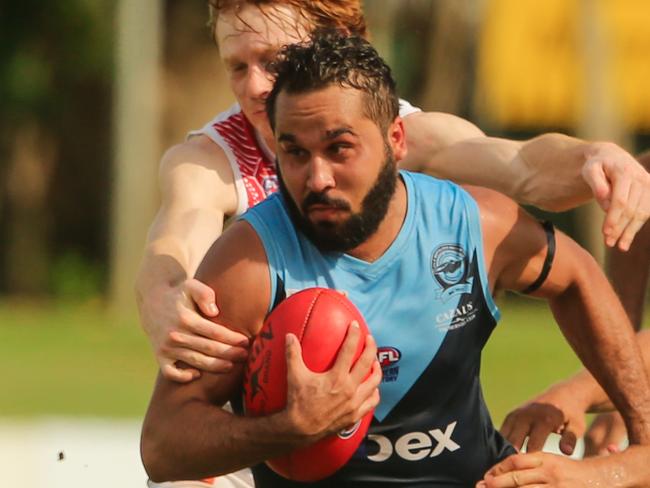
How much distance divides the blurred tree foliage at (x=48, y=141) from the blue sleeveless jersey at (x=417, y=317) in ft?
97.9

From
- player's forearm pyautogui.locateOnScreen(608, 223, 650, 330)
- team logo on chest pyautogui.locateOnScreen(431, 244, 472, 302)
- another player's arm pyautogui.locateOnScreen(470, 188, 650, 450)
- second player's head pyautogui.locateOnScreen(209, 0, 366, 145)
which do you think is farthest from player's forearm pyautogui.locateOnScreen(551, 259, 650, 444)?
second player's head pyautogui.locateOnScreen(209, 0, 366, 145)

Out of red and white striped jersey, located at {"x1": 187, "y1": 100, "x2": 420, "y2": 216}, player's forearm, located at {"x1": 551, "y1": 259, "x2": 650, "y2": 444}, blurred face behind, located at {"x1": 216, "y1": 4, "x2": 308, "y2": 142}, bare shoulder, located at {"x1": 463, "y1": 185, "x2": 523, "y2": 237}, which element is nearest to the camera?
bare shoulder, located at {"x1": 463, "y1": 185, "x2": 523, "y2": 237}

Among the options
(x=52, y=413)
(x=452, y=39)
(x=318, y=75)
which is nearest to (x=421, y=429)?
(x=318, y=75)

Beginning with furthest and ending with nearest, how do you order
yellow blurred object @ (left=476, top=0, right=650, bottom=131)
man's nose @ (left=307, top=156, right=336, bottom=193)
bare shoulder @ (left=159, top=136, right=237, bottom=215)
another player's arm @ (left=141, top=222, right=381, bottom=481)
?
yellow blurred object @ (left=476, top=0, right=650, bottom=131)
bare shoulder @ (left=159, top=136, right=237, bottom=215)
man's nose @ (left=307, top=156, right=336, bottom=193)
another player's arm @ (left=141, top=222, right=381, bottom=481)

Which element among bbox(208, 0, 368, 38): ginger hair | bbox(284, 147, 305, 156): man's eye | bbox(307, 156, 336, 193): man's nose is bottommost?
bbox(307, 156, 336, 193): man's nose

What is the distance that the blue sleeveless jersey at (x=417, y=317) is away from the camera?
555 cm

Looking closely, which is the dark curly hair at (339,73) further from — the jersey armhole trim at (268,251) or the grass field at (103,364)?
the grass field at (103,364)

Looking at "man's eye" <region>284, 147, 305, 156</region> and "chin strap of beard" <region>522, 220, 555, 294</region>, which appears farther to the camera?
"chin strap of beard" <region>522, 220, 555, 294</region>

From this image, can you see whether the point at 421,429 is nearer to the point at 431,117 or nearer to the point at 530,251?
the point at 530,251

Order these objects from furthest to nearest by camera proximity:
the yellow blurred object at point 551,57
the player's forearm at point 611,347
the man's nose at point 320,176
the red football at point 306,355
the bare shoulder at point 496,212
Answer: the yellow blurred object at point 551,57
the player's forearm at point 611,347
the bare shoulder at point 496,212
the man's nose at point 320,176
the red football at point 306,355

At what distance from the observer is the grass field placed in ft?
52.9

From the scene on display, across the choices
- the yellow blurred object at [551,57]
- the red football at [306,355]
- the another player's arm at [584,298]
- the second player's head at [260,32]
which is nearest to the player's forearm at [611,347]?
the another player's arm at [584,298]

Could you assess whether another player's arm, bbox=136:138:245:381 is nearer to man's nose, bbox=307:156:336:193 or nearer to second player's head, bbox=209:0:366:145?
second player's head, bbox=209:0:366:145

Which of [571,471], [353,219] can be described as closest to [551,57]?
[571,471]
